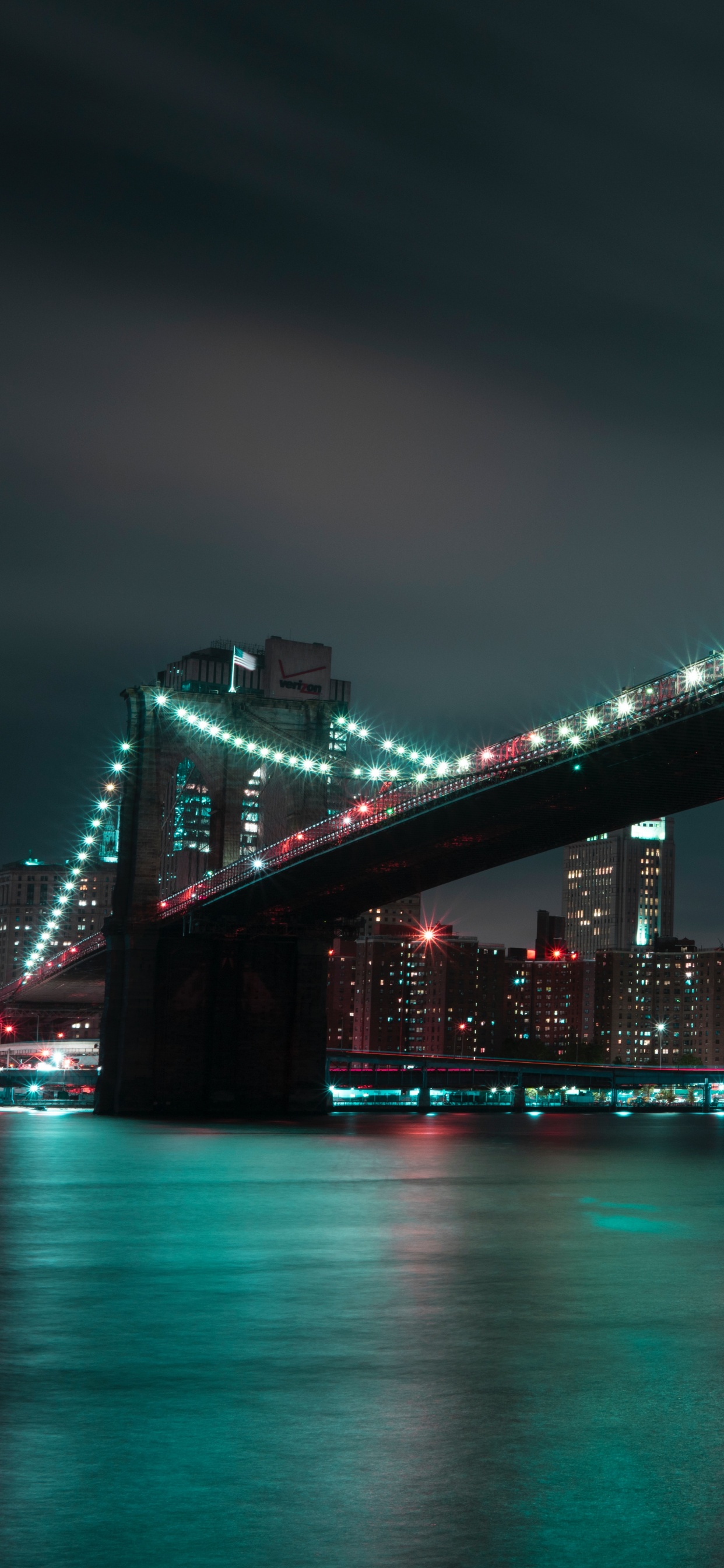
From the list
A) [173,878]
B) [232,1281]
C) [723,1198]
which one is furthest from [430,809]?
[173,878]

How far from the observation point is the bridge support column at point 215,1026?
2589 inches

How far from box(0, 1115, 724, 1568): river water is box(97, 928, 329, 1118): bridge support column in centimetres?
3615

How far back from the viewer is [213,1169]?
38.2 metres

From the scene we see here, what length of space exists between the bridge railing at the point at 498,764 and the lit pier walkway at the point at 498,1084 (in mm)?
17696

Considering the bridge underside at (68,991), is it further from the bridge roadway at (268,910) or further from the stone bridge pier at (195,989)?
the bridge roadway at (268,910)

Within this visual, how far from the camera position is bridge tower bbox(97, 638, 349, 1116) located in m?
66.1

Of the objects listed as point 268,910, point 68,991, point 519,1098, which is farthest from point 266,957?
point 68,991

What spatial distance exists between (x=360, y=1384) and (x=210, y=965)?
2181 inches

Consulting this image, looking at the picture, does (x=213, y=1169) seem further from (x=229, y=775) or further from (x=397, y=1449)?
(x=229, y=775)

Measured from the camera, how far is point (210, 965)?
6769 cm

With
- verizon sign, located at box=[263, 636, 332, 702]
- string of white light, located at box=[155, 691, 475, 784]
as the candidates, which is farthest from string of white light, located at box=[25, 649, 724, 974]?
verizon sign, located at box=[263, 636, 332, 702]

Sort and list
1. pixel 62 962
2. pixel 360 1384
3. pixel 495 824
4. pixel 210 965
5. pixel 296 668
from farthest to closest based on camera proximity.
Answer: pixel 296 668, pixel 62 962, pixel 210 965, pixel 495 824, pixel 360 1384

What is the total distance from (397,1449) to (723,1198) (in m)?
24.2

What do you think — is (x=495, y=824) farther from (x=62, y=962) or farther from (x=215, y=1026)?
(x=62, y=962)
